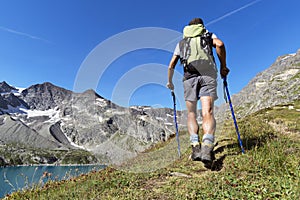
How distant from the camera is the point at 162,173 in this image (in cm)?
590

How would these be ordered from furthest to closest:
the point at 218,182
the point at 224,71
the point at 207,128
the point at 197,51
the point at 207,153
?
the point at 224,71 → the point at 197,51 → the point at 207,128 → the point at 207,153 → the point at 218,182

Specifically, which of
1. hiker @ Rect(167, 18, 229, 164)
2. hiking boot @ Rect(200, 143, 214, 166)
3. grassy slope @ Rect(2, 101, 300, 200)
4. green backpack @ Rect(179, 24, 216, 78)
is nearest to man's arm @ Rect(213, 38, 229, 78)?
hiker @ Rect(167, 18, 229, 164)

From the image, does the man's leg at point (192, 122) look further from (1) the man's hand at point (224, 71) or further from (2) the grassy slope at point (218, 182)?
(1) the man's hand at point (224, 71)

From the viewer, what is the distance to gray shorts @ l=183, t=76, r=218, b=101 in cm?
545

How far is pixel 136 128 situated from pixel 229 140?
17240 mm

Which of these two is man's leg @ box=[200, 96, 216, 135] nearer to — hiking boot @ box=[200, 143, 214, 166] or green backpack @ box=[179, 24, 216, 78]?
hiking boot @ box=[200, 143, 214, 166]

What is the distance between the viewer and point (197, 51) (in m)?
5.46

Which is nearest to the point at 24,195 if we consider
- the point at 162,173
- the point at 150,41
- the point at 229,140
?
the point at 162,173

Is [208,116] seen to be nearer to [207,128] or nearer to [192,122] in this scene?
[207,128]

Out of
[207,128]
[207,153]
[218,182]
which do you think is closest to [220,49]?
[207,128]

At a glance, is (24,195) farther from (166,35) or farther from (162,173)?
(166,35)

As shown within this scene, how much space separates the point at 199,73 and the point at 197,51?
0.57 m

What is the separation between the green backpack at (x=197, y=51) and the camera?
5.44 m

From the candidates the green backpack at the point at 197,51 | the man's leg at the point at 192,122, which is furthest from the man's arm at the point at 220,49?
the man's leg at the point at 192,122
